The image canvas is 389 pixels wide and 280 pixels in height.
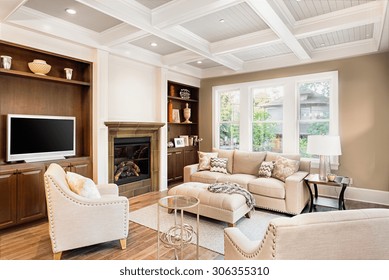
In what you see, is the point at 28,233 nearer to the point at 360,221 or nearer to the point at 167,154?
the point at 167,154

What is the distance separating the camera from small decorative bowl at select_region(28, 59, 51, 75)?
9.79ft

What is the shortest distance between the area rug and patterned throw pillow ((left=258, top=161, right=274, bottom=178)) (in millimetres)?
601

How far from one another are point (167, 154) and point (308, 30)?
339 centimetres

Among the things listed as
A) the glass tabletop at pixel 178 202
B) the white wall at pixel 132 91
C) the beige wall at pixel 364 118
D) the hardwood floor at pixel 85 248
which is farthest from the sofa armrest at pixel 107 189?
the beige wall at pixel 364 118

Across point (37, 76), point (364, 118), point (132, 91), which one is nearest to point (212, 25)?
point (132, 91)

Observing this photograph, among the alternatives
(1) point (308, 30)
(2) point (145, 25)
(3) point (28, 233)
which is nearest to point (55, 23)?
(2) point (145, 25)

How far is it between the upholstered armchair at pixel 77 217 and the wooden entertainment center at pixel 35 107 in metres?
0.97

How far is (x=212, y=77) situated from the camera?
555cm

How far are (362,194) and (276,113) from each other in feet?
→ 6.83

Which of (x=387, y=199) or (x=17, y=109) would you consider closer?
(x=17, y=109)

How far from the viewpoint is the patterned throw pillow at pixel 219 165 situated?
13.6 feet

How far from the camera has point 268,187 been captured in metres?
3.38

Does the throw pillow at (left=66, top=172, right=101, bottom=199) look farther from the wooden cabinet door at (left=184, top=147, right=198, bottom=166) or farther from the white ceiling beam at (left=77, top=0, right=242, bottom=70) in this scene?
the wooden cabinet door at (left=184, top=147, right=198, bottom=166)

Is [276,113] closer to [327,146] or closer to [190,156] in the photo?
[327,146]
